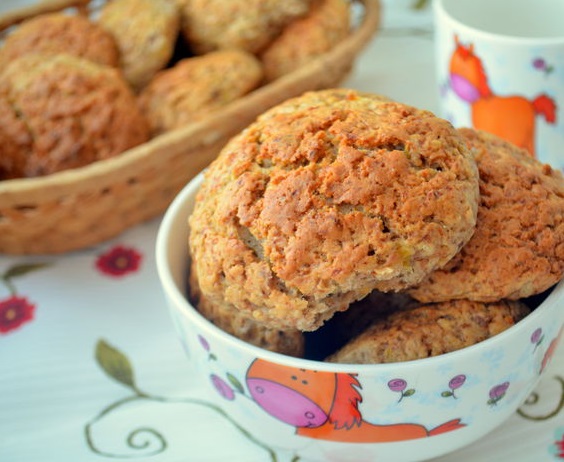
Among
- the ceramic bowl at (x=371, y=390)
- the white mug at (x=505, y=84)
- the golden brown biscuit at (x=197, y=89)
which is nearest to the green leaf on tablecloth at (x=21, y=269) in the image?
the golden brown biscuit at (x=197, y=89)

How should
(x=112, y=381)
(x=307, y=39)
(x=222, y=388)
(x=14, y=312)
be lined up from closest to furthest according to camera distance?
(x=222, y=388) < (x=112, y=381) < (x=14, y=312) < (x=307, y=39)

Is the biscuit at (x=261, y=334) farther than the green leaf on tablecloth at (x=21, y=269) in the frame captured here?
No

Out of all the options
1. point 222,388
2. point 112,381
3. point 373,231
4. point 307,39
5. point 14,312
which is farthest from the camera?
point 307,39

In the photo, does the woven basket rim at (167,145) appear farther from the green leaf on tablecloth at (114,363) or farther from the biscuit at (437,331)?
the biscuit at (437,331)

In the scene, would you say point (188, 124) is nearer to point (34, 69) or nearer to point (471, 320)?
point (34, 69)

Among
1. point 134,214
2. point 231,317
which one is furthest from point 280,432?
point 134,214

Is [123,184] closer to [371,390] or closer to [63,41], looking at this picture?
[63,41]

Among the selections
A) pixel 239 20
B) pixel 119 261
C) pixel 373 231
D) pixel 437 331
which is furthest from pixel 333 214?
pixel 239 20

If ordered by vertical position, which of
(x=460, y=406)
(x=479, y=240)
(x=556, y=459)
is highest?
(x=479, y=240)
